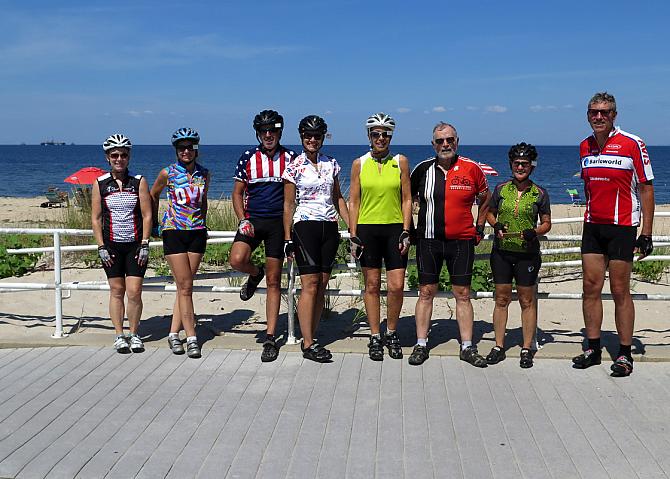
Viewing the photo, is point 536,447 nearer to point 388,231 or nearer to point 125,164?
point 388,231

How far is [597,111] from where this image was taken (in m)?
5.82

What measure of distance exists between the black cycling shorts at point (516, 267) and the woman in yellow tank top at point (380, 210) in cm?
77

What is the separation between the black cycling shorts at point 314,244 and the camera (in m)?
6.16

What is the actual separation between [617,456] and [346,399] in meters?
1.83

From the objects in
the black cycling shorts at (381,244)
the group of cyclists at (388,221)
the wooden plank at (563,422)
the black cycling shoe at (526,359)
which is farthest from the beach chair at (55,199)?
the wooden plank at (563,422)

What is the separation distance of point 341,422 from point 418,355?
141 centimetres

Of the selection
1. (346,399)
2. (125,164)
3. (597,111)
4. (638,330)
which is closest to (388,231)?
(346,399)

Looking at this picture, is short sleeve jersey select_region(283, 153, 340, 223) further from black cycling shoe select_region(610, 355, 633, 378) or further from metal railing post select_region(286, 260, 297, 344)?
black cycling shoe select_region(610, 355, 633, 378)

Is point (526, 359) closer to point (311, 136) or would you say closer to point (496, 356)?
point (496, 356)

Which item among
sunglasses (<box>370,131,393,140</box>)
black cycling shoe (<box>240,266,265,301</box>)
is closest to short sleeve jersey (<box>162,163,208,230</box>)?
black cycling shoe (<box>240,266,265,301</box>)

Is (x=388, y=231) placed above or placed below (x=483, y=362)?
above

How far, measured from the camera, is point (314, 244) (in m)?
6.17

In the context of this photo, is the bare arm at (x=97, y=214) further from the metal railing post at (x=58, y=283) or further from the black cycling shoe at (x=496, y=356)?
the black cycling shoe at (x=496, y=356)

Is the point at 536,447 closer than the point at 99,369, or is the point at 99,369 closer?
the point at 536,447
